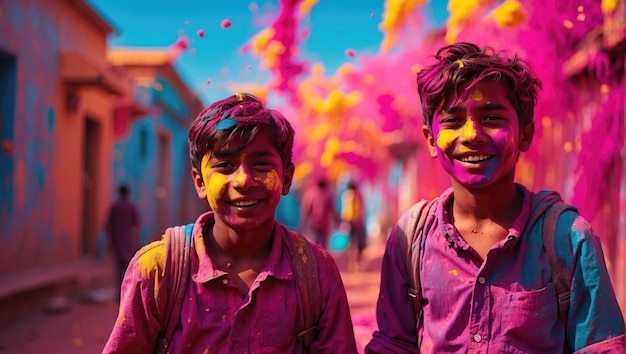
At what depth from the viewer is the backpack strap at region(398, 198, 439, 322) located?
217cm

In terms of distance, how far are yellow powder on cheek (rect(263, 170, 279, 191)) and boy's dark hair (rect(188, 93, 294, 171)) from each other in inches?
4.0

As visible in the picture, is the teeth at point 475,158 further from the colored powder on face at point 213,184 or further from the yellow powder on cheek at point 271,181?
the colored powder on face at point 213,184

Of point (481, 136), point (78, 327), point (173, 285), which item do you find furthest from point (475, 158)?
point (78, 327)

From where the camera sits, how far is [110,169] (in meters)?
12.8

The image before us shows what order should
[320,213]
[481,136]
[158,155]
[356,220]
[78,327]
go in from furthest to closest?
[158,155]
[356,220]
[320,213]
[78,327]
[481,136]

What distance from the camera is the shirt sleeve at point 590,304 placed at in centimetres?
191

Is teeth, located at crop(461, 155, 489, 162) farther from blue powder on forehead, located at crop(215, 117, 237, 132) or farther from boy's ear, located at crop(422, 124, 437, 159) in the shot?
blue powder on forehead, located at crop(215, 117, 237, 132)

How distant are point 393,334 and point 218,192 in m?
0.77

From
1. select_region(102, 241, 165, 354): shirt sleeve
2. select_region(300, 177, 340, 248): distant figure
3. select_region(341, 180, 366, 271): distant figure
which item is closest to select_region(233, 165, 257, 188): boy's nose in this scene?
select_region(102, 241, 165, 354): shirt sleeve

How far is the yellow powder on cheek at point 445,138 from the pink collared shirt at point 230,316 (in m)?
0.60

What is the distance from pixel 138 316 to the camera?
2088 millimetres

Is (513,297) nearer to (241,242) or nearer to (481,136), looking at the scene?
(481,136)

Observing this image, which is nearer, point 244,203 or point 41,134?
point 244,203

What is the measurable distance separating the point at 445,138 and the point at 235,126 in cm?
71
